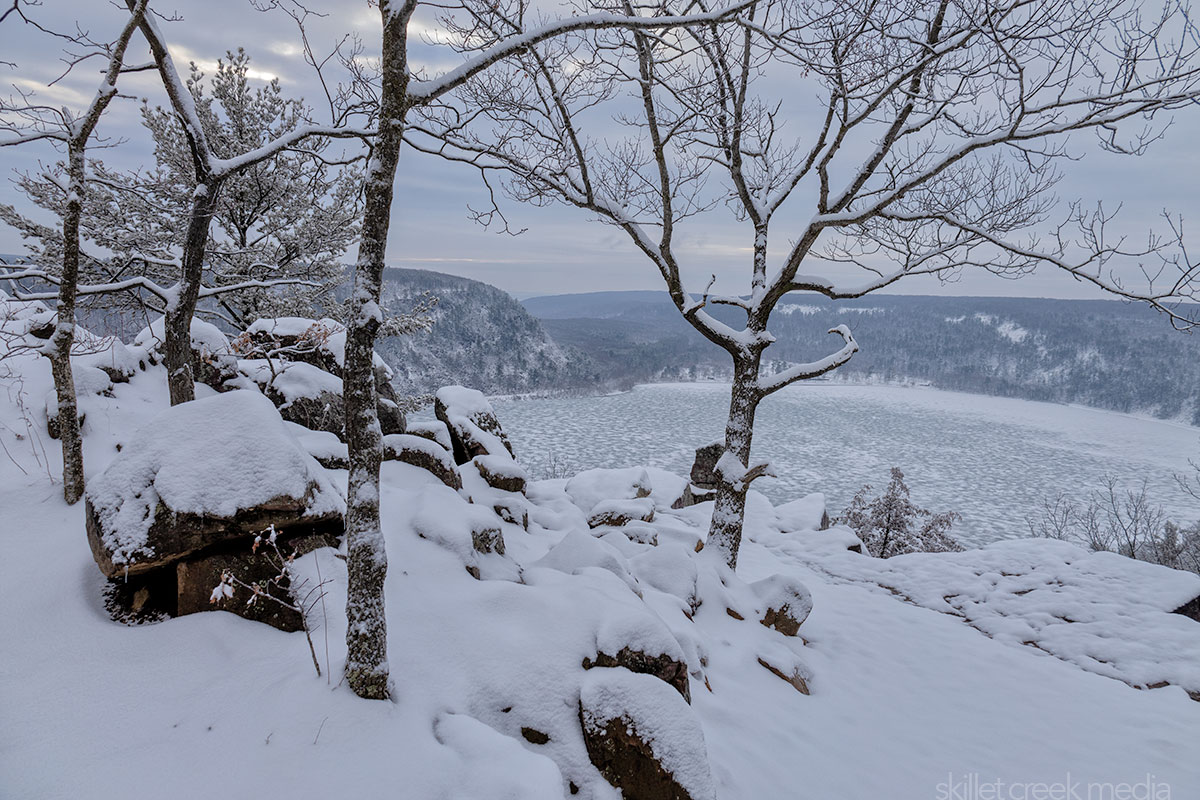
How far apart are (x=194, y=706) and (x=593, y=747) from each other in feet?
7.54

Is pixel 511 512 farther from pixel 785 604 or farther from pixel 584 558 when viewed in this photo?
pixel 785 604

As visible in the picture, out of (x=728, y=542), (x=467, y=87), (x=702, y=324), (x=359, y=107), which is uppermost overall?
(x=467, y=87)

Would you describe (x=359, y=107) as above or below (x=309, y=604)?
above

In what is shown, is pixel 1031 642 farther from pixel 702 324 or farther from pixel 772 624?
pixel 702 324

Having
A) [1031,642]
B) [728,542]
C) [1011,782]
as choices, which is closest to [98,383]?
[728,542]

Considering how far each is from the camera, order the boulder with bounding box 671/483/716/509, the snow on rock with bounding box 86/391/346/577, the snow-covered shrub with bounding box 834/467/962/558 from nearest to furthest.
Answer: the snow on rock with bounding box 86/391/346/577
the boulder with bounding box 671/483/716/509
the snow-covered shrub with bounding box 834/467/962/558

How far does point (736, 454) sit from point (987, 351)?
16442 centimetres

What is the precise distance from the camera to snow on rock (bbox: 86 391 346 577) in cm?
321

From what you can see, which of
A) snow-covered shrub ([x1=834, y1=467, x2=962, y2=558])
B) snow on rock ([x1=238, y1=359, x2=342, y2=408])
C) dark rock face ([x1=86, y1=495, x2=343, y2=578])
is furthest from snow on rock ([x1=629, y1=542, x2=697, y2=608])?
snow-covered shrub ([x1=834, y1=467, x2=962, y2=558])

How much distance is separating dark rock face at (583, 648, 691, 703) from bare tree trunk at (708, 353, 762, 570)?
403 cm

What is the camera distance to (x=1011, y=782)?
4543 millimetres

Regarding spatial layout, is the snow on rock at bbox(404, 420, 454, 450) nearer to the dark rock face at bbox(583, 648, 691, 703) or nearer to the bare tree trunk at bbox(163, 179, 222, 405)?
the bare tree trunk at bbox(163, 179, 222, 405)

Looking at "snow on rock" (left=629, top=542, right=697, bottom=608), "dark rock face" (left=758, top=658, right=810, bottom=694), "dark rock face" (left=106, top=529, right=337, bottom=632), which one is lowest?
"dark rock face" (left=758, top=658, right=810, bottom=694)

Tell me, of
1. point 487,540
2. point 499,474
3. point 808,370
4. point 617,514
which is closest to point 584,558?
point 487,540
